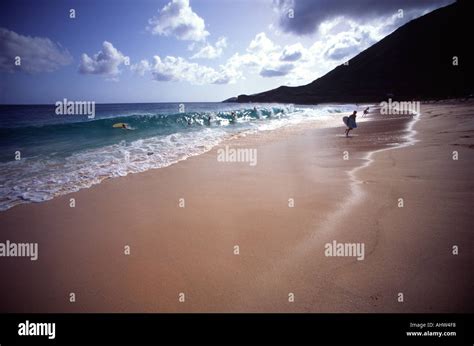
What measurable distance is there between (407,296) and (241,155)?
6.20 meters

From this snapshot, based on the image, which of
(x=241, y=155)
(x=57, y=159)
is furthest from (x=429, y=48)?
(x=57, y=159)

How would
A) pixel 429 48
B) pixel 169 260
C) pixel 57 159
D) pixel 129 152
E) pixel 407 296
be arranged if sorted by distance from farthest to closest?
pixel 429 48 → pixel 129 152 → pixel 57 159 → pixel 169 260 → pixel 407 296

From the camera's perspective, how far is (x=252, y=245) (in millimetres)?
3033

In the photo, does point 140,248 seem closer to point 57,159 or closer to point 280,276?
point 280,276

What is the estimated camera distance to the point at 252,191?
476cm

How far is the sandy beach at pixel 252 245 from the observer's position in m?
2.32
